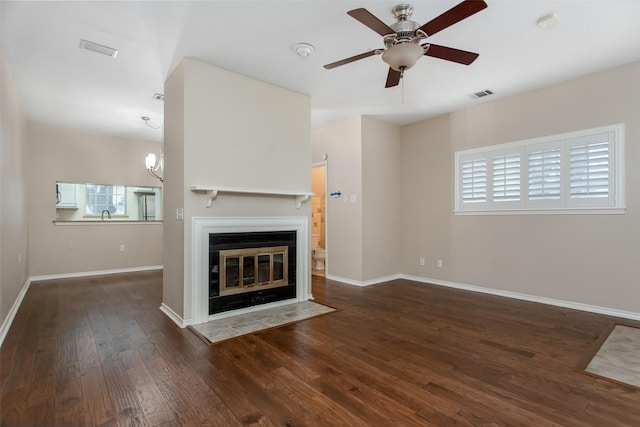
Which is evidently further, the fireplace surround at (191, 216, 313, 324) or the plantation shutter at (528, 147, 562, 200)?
the plantation shutter at (528, 147, 562, 200)

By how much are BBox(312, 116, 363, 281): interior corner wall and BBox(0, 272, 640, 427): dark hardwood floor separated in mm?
1581

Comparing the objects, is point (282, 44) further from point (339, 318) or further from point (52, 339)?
point (52, 339)

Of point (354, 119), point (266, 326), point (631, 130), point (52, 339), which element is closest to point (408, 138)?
point (354, 119)

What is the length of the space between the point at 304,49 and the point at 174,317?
315cm

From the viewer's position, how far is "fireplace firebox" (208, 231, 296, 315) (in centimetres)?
340

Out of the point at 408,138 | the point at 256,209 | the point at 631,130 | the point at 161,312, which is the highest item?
the point at 408,138

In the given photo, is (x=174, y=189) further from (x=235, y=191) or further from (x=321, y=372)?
(x=321, y=372)

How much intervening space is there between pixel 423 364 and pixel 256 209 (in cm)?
243

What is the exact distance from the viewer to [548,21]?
259 centimetres

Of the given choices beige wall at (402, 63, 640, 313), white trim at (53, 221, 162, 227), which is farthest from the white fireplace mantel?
white trim at (53, 221, 162, 227)

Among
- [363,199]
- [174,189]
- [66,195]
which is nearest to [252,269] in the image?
[174,189]

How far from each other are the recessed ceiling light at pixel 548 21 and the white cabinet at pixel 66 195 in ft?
24.4

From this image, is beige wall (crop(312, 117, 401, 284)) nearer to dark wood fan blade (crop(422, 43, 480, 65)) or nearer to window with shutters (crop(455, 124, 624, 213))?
window with shutters (crop(455, 124, 624, 213))

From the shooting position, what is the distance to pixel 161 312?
11.9 feet
